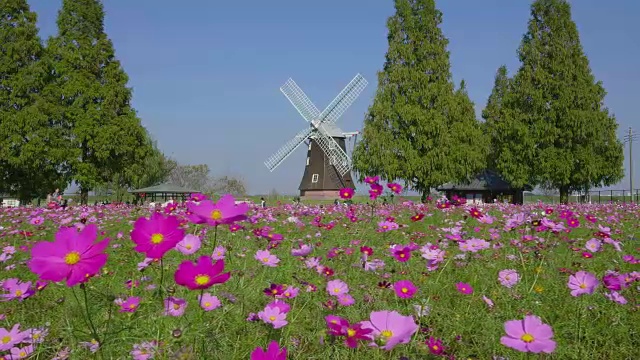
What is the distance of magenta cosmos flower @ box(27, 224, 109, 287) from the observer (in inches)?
42.3

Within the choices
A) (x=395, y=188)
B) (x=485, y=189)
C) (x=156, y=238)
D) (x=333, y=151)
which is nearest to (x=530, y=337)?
(x=156, y=238)

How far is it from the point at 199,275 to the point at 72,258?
10.9 inches

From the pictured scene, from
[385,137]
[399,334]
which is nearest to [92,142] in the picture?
[385,137]

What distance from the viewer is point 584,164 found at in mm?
25938

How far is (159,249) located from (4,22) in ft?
85.4

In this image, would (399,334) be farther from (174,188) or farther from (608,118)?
(608,118)

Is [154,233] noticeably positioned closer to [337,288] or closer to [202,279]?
[202,279]

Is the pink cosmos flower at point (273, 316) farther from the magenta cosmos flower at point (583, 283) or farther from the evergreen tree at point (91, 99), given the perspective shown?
the evergreen tree at point (91, 99)

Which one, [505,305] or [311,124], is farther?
[311,124]

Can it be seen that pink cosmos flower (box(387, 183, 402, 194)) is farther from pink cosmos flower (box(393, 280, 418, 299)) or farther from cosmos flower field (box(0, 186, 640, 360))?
pink cosmos flower (box(393, 280, 418, 299))

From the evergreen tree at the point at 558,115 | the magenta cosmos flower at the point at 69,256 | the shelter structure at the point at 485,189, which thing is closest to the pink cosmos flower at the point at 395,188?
the magenta cosmos flower at the point at 69,256

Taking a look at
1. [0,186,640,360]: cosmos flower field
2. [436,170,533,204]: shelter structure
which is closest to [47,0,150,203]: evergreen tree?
[0,186,640,360]: cosmos flower field

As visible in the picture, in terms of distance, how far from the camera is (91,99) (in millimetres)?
23609

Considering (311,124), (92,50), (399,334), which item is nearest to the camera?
(399,334)
